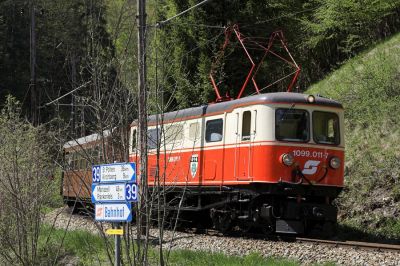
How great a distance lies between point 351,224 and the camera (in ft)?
51.5

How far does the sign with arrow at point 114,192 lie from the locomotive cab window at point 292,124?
699cm

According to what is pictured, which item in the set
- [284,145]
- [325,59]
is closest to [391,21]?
[325,59]

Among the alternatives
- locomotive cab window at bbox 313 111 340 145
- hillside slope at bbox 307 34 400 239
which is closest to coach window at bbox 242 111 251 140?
locomotive cab window at bbox 313 111 340 145

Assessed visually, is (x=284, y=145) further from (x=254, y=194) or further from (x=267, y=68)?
(x=267, y=68)

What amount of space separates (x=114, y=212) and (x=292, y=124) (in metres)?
7.60

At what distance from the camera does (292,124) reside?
45.6ft

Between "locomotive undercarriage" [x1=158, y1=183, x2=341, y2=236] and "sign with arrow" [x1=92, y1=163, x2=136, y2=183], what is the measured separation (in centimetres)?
586

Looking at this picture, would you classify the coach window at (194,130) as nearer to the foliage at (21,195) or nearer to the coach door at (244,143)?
the coach door at (244,143)

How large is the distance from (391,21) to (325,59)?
449 centimetres

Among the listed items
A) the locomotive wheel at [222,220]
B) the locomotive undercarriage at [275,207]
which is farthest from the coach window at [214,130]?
the locomotive wheel at [222,220]

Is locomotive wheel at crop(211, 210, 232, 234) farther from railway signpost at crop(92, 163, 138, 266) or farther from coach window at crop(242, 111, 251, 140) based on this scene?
railway signpost at crop(92, 163, 138, 266)

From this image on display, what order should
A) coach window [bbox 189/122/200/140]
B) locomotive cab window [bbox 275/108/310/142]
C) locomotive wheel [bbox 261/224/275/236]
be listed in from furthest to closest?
coach window [bbox 189/122/200/140], locomotive wheel [bbox 261/224/275/236], locomotive cab window [bbox 275/108/310/142]

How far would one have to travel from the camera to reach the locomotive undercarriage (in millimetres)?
13539

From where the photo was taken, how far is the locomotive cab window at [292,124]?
13.7 m
